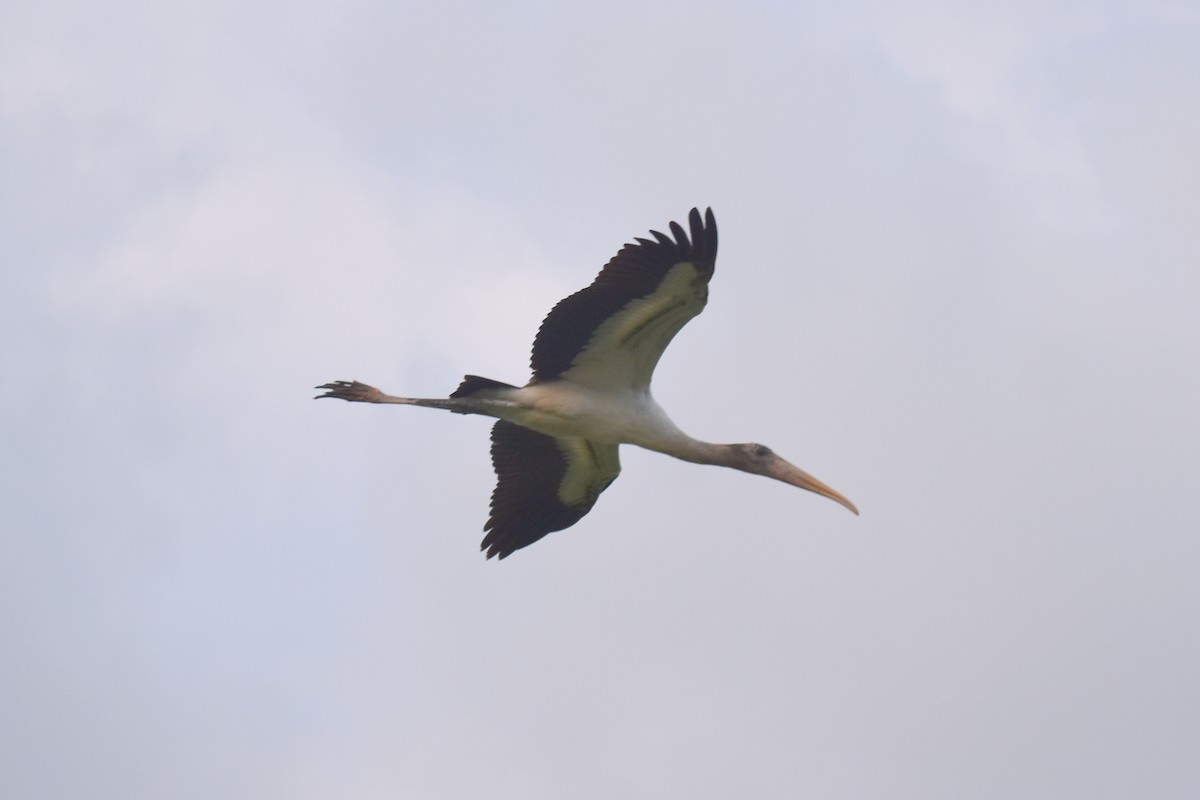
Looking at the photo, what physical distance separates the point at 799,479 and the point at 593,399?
2.64 meters

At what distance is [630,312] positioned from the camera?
23.0 m

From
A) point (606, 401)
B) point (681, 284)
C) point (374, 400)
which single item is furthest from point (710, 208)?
point (374, 400)

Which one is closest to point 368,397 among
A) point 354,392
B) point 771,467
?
point 354,392

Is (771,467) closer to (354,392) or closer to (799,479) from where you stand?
(799,479)

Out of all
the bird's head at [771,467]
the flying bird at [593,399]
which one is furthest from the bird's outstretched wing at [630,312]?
the bird's head at [771,467]

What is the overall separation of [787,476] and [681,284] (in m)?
3.51

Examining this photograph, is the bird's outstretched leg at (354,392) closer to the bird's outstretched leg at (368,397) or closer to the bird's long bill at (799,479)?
the bird's outstretched leg at (368,397)

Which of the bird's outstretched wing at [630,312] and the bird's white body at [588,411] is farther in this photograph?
the bird's white body at [588,411]

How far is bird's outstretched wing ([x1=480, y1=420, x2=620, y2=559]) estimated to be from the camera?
84.4ft

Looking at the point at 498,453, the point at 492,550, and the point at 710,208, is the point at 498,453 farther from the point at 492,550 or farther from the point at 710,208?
the point at 710,208

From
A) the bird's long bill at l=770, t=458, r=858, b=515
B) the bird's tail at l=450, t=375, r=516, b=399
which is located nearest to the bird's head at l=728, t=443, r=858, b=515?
the bird's long bill at l=770, t=458, r=858, b=515

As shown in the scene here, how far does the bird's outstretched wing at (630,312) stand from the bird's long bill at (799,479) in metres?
1.89

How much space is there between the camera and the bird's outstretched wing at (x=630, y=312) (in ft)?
72.5

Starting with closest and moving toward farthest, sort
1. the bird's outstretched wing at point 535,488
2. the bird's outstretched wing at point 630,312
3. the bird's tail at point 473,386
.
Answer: the bird's outstretched wing at point 630,312 → the bird's tail at point 473,386 → the bird's outstretched wing at point 535,488
